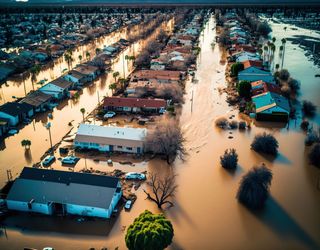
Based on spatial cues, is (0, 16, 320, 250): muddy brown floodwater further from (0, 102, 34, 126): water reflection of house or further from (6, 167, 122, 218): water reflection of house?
(0, 102, 34, 126): water reflection of house

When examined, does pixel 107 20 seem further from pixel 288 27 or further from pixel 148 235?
pixel 148 235

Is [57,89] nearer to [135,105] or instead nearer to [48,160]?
[135,105]

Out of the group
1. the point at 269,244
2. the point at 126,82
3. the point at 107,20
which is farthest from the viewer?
the point at 107,20

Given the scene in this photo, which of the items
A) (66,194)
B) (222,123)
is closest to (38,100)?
(66,194)

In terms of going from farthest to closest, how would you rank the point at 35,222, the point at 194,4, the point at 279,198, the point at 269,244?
the point at 194,4 → the point at 279,198 → the point at 35,222 → the point at 269,244

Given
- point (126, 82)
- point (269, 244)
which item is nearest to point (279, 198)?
point (269, 244)

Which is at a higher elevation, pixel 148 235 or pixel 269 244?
pixel 148 235

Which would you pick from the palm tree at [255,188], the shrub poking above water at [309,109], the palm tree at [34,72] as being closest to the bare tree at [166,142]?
the palm tree at [255,188]
